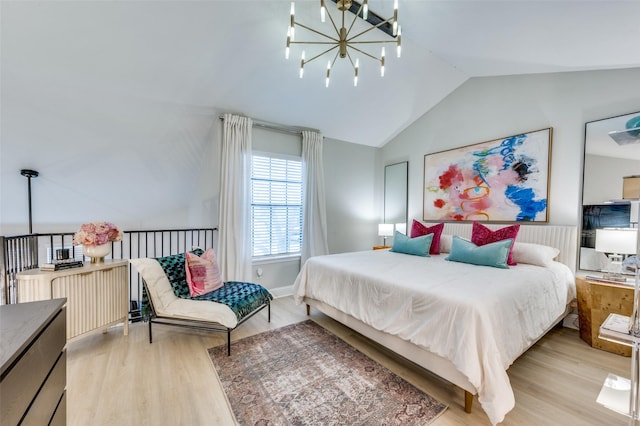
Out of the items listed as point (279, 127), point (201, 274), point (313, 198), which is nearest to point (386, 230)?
point (313, 198)

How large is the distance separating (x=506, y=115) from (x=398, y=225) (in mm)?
2211

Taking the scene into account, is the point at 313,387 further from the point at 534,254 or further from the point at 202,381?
the point at 534,254

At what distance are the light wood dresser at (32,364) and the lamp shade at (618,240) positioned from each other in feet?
12.7

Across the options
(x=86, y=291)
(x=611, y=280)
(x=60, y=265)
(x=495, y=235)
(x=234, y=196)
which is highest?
(x=234, y=196)

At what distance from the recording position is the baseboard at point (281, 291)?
3.99m

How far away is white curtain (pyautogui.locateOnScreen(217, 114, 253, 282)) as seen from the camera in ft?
11.2

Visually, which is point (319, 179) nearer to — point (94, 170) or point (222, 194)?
point (222, 194)

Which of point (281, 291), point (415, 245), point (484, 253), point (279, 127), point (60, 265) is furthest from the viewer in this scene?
point (281, 291)

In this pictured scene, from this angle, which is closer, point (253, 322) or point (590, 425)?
point (590, 425)

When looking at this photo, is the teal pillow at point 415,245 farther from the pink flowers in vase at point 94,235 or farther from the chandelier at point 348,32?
the pink flowers in vase at point 94,235

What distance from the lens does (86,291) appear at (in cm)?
237

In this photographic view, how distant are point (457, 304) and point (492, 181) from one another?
2561 mm

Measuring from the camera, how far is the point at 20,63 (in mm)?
2178

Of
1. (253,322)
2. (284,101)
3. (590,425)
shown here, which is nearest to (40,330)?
(253,322)
